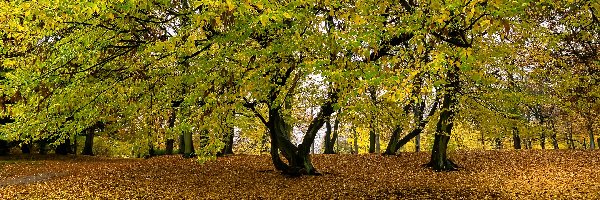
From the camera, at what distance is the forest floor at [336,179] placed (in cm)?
1572

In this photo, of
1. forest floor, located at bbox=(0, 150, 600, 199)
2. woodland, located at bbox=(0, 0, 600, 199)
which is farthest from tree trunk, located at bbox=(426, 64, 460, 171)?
forest floor, located at bbox=(0, 150, 600, 199)

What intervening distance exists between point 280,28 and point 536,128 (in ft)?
45.3

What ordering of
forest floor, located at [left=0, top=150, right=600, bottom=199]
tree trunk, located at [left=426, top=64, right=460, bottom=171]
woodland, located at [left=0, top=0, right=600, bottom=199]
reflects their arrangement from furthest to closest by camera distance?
tree trunk, located at [left=426, top=64, right=460, bottom=171]
forest floor, located at [left=0, top=150, right=600, bottom=199]
woodland, located at [left=0, top=0, right=600, bottom=199]

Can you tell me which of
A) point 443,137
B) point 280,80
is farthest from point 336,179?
point 280,80

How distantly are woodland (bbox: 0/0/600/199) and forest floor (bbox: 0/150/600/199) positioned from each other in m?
0.12

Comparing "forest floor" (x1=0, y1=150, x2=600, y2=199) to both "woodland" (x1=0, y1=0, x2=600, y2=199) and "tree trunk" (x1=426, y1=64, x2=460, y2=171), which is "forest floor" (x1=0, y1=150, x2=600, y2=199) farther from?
"tree trunk" (x1=426, y1=64, x2=460, y2=171)

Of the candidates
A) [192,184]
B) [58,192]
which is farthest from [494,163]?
[58,192]

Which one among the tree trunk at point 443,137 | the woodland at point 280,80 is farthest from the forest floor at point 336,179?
the tree trunk at point 443,137

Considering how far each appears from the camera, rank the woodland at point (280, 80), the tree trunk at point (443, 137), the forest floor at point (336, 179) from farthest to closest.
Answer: the tree trunk at point (443, 137)
the forest floor at point (336, 179)
the woodland at point (280, 80)

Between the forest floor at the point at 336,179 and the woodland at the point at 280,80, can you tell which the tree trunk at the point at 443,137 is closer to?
the woodland at the point at 280,80

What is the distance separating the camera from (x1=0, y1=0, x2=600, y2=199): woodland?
8.23m

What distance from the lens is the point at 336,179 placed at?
19.1m

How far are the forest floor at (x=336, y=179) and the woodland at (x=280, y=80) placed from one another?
0.12m

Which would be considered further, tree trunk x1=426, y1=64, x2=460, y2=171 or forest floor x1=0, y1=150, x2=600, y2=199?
tree trunk x1=426, y1=64, x2=460, y2=171
